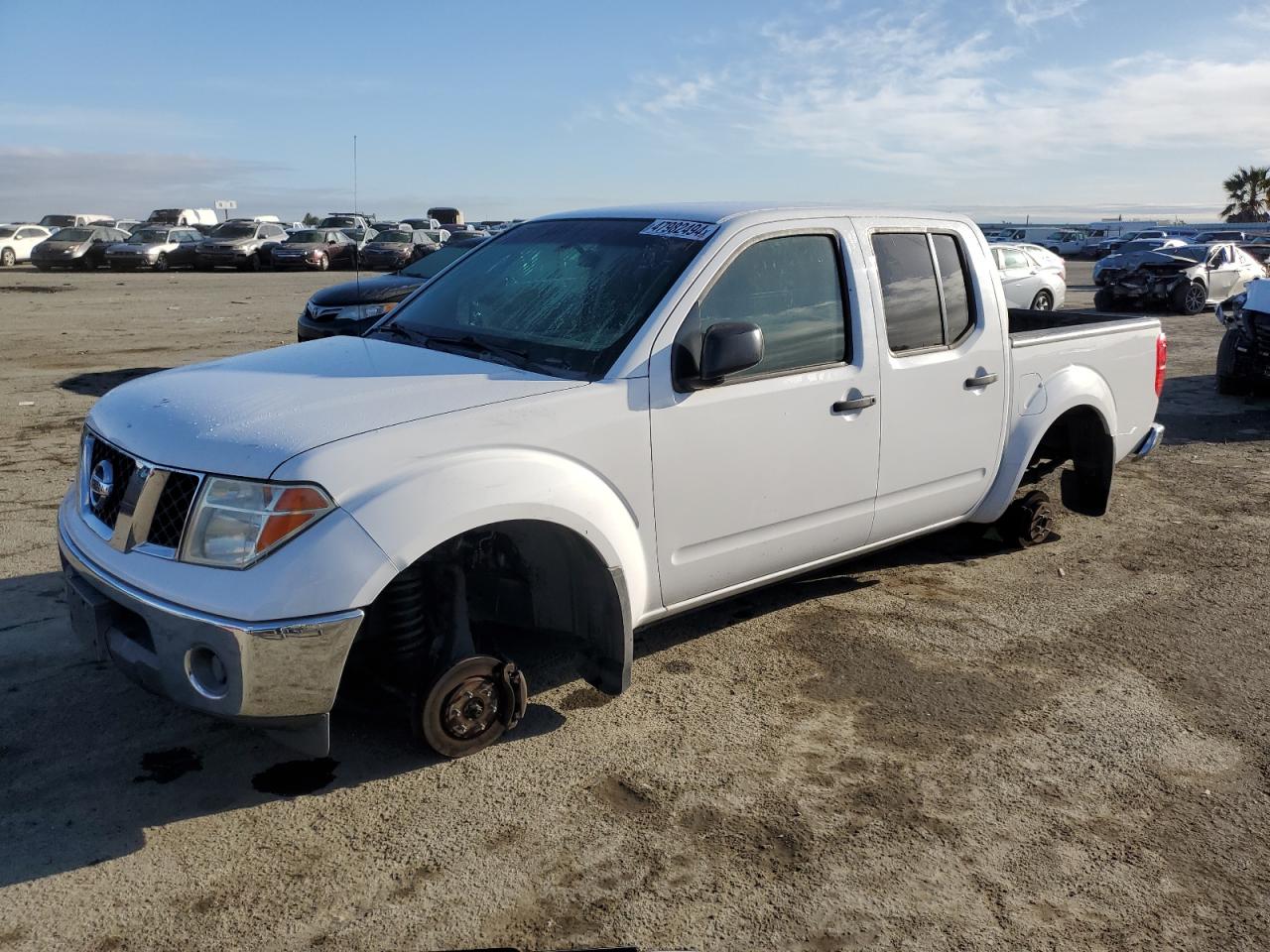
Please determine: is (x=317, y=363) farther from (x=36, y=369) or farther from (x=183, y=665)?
(x=36, y=369)

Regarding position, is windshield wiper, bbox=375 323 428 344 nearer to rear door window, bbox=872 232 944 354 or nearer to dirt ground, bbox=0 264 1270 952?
dirt ground, bbox=0 264 1270 952

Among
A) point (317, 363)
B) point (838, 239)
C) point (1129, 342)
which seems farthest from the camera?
point (1129, 342)

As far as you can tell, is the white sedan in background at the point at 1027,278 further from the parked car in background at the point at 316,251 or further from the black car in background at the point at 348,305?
the parked car in background at the point at 316,251

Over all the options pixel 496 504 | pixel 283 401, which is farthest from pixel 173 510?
pixel 496 504

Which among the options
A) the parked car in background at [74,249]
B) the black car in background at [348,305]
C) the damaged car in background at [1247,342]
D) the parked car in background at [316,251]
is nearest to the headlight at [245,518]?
the black car in background at [348,305]

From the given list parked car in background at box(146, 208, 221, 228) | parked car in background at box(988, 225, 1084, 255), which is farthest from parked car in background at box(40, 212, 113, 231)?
parked car in background at box(988, 225, 1084, 255)

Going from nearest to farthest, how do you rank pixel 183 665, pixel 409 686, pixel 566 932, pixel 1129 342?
1. pixel 566 932
2. pixel 183 665
3. pixel 409 686
4. pixel 1129 342

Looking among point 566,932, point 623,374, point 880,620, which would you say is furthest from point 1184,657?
point 566,932

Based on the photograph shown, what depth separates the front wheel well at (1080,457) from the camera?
587 centimetres

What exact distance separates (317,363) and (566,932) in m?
2.17

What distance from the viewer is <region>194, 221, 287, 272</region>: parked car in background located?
34.2m

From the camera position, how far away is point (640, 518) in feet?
12.3

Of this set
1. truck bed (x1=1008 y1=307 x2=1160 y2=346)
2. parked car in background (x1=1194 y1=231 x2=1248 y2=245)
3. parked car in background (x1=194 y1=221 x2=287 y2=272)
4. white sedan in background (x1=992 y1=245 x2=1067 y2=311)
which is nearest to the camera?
truck bed (x1=1008 y1=307 x2=1160 y2=346)

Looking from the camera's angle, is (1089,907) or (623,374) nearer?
(1089,907)
